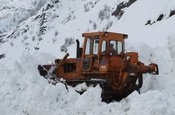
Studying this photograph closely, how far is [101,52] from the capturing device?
979 cm

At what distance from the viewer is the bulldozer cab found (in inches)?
384

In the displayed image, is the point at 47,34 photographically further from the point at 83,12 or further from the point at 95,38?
the point at 95,38

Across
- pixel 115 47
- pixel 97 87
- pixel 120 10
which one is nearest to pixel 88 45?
pixel 115 47

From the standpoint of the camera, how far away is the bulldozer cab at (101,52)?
9.75 m

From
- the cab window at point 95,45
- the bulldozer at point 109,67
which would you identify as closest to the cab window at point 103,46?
the bulldozer at point 109,67

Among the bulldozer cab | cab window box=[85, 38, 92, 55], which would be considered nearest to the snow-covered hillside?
the bulldozer cab

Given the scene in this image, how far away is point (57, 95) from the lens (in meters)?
6.91

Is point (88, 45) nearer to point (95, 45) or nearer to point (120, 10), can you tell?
point (95, 45)

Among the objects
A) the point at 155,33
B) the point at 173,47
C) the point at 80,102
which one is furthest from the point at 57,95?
the point at 155,33

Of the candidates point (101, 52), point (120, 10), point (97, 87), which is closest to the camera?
point (97, 87)

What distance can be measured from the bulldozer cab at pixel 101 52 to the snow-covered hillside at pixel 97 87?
1.93 metres

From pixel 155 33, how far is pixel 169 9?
9.35 feet

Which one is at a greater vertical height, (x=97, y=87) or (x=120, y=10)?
(x=120, y=10)

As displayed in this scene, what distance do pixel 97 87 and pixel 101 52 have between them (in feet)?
4.85
